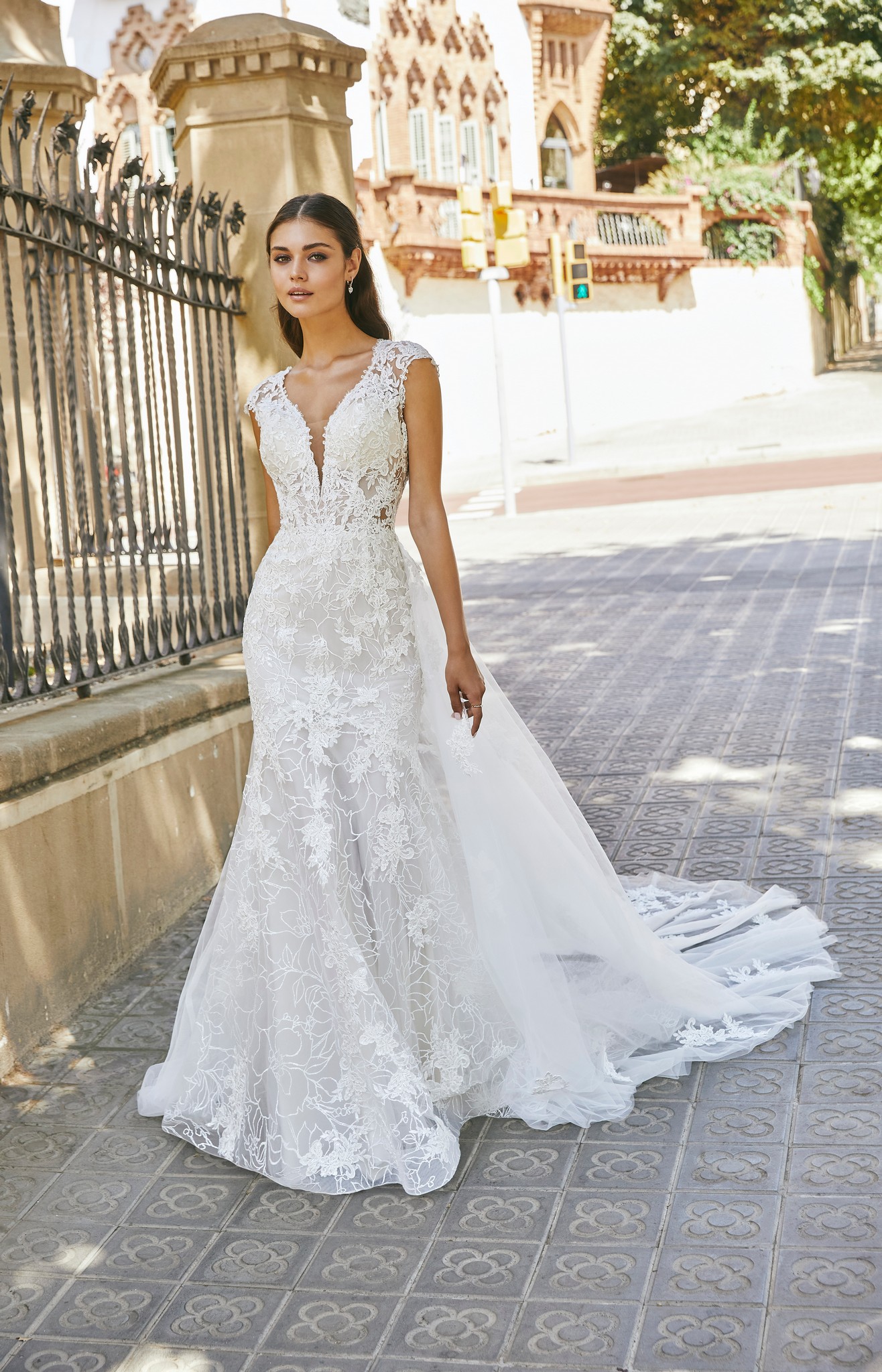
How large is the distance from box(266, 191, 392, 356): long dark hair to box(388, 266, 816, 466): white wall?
2880 centimetres

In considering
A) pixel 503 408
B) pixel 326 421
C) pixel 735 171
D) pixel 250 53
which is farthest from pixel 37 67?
pixel 735 171

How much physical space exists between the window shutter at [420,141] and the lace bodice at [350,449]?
33.7m

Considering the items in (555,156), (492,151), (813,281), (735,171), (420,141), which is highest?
(555,156)

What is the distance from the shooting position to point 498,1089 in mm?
3885

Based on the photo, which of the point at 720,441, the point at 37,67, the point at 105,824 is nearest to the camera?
the point at 105,824

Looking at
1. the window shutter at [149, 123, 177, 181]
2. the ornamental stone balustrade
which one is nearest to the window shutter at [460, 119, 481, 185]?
the ornamental stone balustrade

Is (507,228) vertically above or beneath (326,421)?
above

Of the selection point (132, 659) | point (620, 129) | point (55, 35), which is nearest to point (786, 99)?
point (620, 129)

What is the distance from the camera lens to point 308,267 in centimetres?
374

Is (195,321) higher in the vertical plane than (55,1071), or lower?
higher

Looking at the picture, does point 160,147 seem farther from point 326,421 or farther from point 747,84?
point 326,421

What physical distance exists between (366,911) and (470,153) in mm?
37123

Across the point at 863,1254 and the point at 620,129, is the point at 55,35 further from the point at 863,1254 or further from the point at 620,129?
the point at 620,129

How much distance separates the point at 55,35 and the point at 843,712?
204 inches
